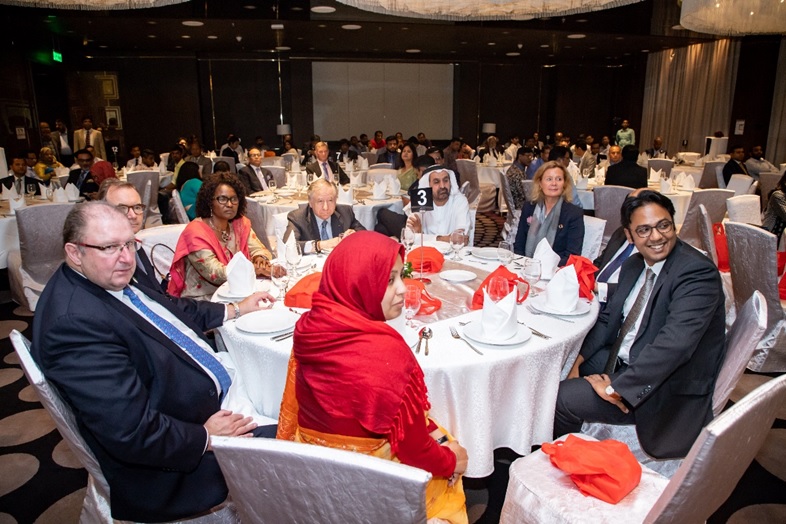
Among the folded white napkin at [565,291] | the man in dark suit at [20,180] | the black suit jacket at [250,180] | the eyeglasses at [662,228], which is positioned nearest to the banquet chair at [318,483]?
the folded white napkin at [565,291]

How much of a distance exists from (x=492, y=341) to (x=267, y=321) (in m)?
0.91

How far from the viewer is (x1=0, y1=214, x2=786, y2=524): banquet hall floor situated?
2342 mm

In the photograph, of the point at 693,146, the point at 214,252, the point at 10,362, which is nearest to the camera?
the point at 214,252

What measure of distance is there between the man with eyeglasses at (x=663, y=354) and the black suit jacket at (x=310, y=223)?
6.54ft

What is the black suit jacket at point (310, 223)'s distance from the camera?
11.8 feet

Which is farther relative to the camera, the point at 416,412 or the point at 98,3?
the point at 98,3

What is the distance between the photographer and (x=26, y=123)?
10.8 m

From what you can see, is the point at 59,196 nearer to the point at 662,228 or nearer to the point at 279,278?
the point at 279,278

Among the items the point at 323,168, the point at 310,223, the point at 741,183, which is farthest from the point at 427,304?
the point at 741,183

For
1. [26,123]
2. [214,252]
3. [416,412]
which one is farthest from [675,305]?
[26,123]

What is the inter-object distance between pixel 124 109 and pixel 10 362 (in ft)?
42.5

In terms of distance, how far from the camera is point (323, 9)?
31.7ft

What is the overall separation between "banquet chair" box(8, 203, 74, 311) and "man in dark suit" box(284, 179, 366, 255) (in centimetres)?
192

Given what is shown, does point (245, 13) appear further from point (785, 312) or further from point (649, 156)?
point (785, 312)
